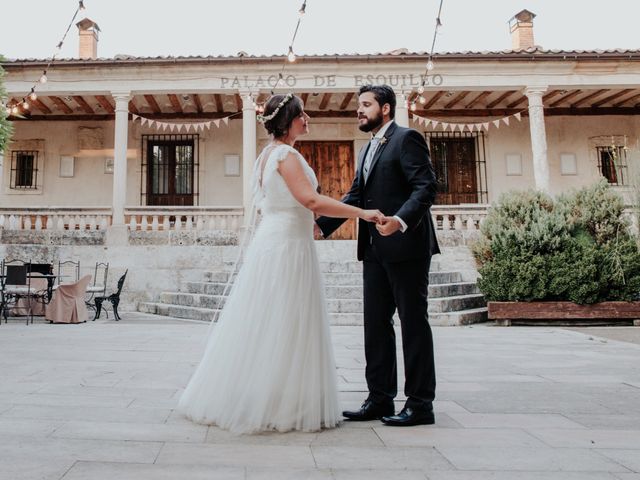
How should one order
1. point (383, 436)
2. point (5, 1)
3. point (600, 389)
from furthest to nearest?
point (5, 1) < point (600, 389) < point (383, 436)

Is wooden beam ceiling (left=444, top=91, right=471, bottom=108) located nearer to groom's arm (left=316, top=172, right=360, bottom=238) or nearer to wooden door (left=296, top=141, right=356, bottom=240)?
wooden door (left=296, top=141, right=356, bottom=240)

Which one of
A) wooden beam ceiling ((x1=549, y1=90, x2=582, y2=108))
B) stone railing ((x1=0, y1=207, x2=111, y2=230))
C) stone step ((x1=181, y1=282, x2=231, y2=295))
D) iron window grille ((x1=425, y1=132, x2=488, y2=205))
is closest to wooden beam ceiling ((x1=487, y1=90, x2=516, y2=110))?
iron window grille ((x1=425, y1=132, x2=488, y2=205))

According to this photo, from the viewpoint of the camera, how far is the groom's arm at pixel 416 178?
97.0 inches

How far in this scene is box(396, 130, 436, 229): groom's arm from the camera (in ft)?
8.08

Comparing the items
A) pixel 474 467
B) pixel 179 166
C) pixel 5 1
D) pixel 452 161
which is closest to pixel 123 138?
pixel 179 166

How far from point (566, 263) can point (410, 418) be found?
6310 mm

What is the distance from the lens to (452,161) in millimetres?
14727

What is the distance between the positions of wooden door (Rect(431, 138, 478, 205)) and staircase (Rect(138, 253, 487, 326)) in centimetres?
430

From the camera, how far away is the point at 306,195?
2.53 meters

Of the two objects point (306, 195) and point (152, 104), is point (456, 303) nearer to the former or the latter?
point (306, 195)

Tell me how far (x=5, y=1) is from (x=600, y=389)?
9006mm

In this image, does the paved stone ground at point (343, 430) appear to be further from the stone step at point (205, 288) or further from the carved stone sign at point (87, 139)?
the carved stone sign at point (87, 139)

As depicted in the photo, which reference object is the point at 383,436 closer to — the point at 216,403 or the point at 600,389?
the point at 216,403

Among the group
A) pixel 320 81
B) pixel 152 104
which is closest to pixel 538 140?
pixel 320 81
